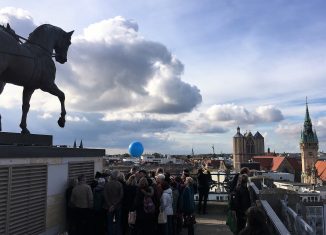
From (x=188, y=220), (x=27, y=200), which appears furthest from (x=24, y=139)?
(x=188, y=220)

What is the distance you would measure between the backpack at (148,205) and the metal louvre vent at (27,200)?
1954mm

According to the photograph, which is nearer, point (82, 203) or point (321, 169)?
point (82, 203)

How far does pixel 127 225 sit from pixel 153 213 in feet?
3.82

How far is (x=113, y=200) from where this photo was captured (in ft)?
30.8

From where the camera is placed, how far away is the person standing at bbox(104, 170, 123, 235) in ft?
30.6

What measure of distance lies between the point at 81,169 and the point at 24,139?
7.60ft

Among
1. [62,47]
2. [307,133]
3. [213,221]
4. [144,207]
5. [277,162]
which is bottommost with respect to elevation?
[213,221]

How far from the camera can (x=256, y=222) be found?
5.18 meters

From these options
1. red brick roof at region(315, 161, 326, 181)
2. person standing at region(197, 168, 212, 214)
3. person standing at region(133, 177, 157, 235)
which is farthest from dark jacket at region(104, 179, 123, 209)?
red brick roof at region(315, 161, 326, 181)

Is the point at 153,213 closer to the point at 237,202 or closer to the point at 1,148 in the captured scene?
the point at 237,202

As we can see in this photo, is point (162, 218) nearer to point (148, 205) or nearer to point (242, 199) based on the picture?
point (148, 205)

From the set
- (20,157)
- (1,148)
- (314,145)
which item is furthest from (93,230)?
(314,145)

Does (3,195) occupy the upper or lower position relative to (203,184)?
upper

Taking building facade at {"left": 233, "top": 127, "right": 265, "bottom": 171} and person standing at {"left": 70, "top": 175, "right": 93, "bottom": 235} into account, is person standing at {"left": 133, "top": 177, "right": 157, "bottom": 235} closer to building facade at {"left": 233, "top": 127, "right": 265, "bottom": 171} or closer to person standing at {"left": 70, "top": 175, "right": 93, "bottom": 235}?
person standing at {"left": 70, "top": 175, "right": 93, "bottom": 235}
